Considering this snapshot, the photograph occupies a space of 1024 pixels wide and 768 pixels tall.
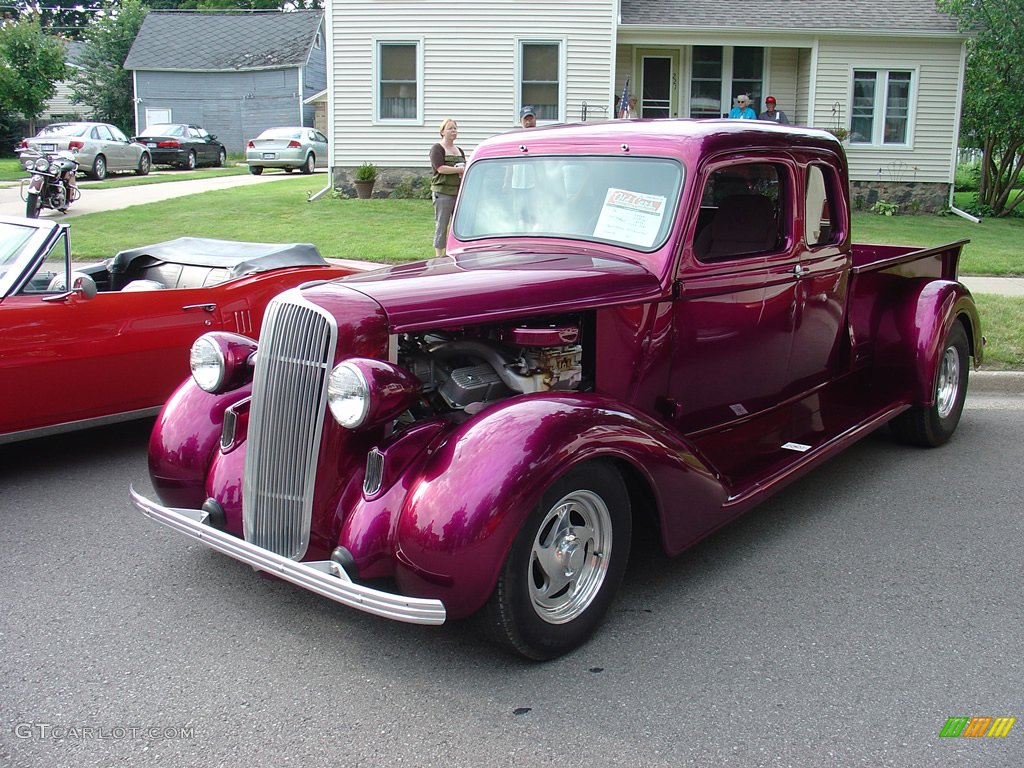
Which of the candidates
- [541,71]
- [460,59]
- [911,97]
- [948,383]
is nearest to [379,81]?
[460,59]

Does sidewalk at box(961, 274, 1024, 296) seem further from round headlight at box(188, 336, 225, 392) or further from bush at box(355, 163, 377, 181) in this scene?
bush at box(355, 163, 377, 181)

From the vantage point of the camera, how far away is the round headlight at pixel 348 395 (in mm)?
3029

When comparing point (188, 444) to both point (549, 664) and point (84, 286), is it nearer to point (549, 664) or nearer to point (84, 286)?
point (549, 664)

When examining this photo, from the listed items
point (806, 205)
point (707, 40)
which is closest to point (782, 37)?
point (707, 40)

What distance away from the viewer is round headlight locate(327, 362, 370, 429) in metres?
3.03

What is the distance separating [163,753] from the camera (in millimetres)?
2758

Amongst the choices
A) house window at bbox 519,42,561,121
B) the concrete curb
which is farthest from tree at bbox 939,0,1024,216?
the concrete curb

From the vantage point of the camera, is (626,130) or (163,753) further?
(626,130)

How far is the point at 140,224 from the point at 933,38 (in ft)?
50.0

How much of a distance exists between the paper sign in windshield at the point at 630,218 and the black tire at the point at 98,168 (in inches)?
906

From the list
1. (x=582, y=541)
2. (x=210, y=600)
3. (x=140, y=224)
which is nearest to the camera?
(x=582, y=541)

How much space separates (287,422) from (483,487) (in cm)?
78

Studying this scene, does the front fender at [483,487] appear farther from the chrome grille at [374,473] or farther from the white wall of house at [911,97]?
the white wall of house at [911,97]

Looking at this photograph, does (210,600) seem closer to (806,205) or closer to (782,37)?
(806,205)
